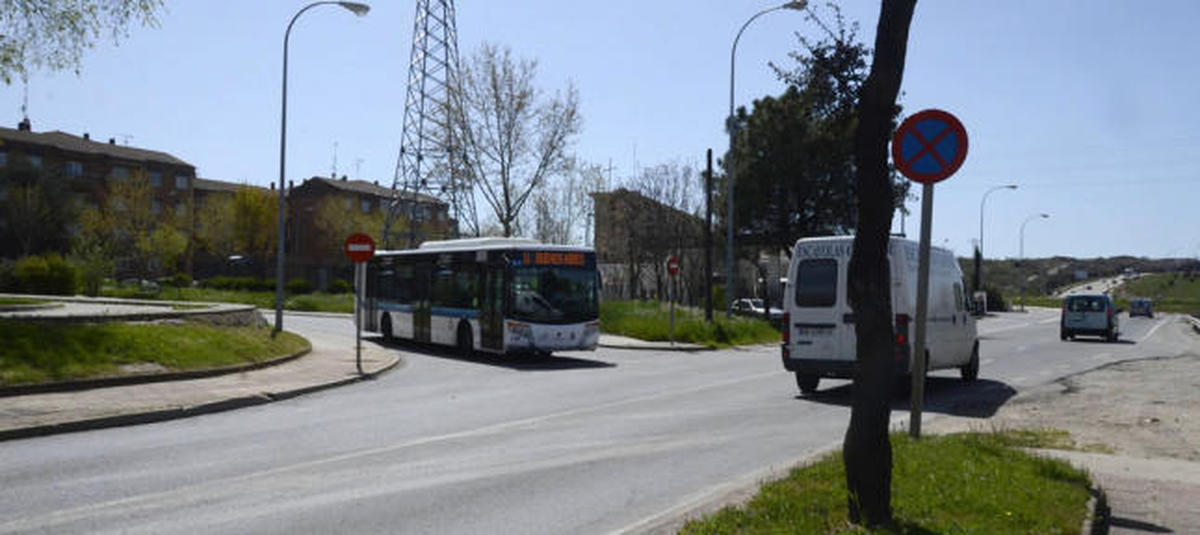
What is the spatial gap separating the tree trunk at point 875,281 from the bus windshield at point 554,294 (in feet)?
53.1

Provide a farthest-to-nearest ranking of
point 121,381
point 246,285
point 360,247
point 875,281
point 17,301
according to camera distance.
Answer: point 246,285
point 17,301
point 360,247
point 121,381
point 875,281

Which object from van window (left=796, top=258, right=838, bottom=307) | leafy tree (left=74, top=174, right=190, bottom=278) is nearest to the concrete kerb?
van window (left=796, top=258, right=838, bottom=307)

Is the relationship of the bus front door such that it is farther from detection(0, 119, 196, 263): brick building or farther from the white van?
detection(0, 119, 196, 263): brick building

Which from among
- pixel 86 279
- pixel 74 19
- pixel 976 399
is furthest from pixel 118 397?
pixel 86 279

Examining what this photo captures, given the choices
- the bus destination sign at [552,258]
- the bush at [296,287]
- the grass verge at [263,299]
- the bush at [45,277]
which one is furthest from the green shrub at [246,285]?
the bus destination sign at [552,258]

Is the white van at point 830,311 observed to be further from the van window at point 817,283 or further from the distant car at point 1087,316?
the distant car at point 1087,316

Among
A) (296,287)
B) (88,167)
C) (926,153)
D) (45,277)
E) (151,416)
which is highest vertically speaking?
(88,167)

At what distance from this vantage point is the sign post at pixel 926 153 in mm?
7773

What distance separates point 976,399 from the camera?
48.9 feet

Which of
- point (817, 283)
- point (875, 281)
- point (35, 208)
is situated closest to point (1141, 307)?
point (817, 283)

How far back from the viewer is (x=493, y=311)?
21859 mm

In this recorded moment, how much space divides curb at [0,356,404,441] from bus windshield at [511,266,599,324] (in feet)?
20.3

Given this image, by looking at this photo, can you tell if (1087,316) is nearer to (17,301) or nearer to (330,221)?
(17,301)

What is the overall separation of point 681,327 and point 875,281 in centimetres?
2576
